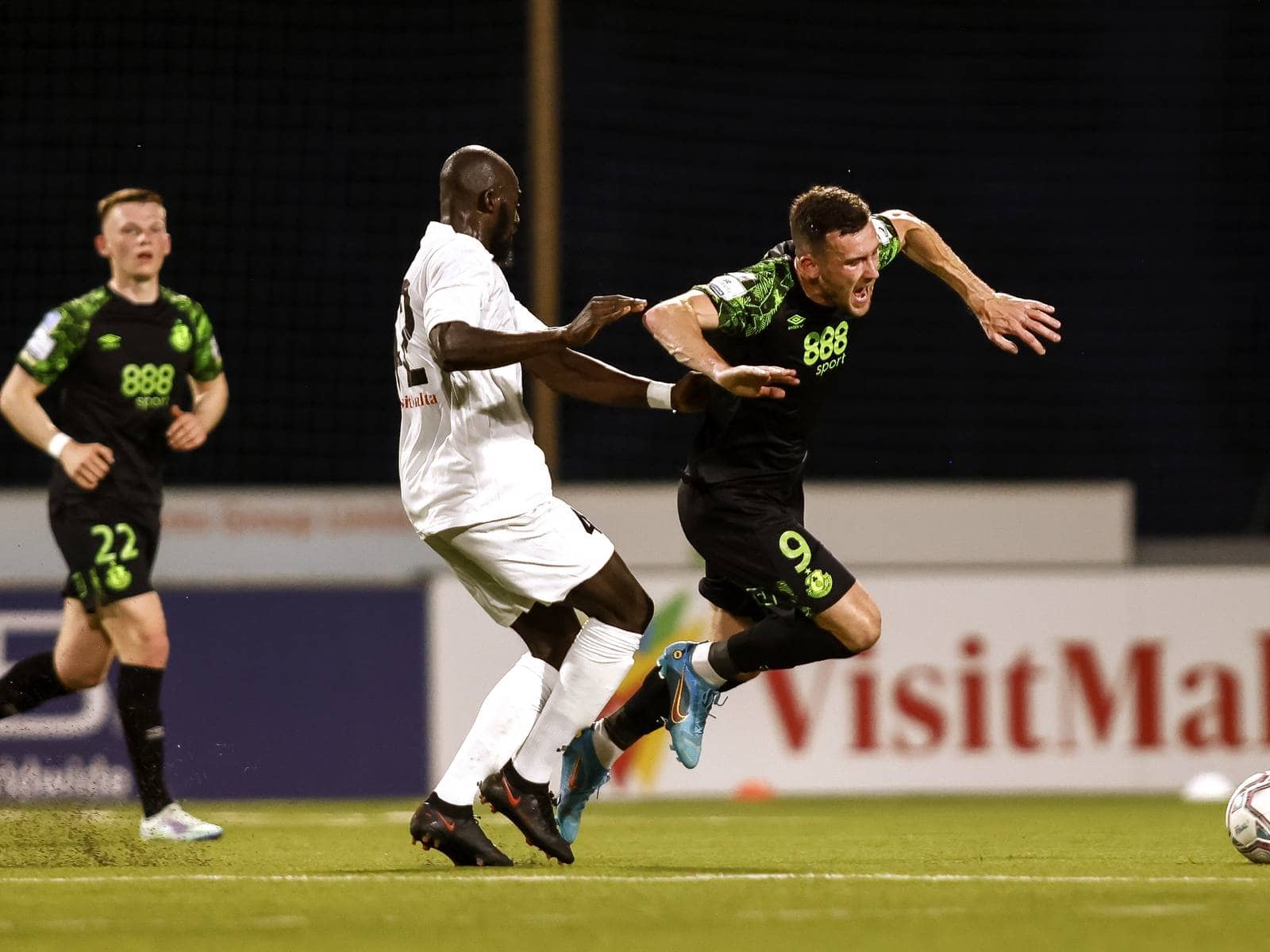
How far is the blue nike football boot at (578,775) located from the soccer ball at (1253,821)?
176 centimetres

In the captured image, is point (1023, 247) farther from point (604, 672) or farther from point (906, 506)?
point (604, 672)

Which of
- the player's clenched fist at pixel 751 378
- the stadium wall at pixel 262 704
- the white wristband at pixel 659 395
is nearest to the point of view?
the player's clenched fist at pixel 751 378

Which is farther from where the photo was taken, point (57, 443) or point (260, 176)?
point (260, 176)

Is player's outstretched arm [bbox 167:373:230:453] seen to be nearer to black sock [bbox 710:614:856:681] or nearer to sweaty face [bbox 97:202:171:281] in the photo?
sweaty face [bbox 97:202:171:281]

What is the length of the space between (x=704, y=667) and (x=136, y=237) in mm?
2481

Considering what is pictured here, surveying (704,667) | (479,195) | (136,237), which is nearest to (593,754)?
(704,667)

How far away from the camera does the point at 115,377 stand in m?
7.19

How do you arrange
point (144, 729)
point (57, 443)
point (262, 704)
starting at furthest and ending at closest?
point (262, 704) < point (57, 443) < point (144, 729)

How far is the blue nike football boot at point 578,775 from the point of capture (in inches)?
243

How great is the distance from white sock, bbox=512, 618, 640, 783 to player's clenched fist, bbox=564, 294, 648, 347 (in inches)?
32.4

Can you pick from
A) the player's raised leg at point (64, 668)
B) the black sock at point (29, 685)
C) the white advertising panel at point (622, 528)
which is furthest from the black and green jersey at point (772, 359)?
the white advertising panel at point (622, 528)

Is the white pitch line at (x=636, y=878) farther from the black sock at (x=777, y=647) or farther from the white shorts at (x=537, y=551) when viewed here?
the black sock at (x=777, y=647)

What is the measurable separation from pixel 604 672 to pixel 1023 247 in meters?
12.3

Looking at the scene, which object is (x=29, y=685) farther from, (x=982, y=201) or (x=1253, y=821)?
(x=982, y=201)
